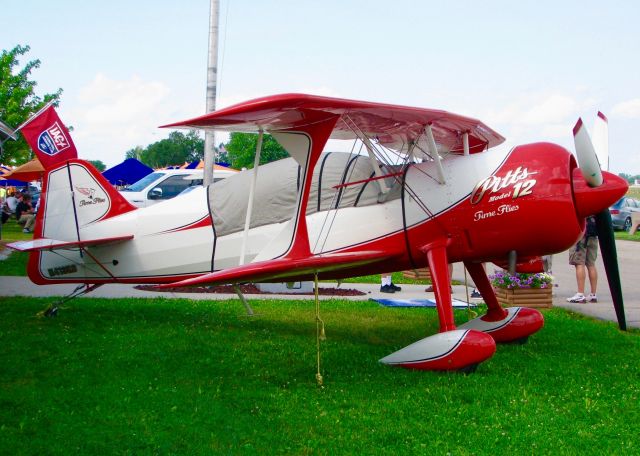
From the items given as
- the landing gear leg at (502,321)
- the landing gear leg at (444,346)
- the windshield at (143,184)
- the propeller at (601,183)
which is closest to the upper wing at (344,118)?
the propeller at (601,183)

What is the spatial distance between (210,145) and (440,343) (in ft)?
30.4

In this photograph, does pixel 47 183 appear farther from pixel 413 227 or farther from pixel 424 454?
pixel 424 454

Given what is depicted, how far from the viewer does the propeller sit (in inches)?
267

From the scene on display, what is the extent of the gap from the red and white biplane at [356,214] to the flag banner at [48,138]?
0.51 ft

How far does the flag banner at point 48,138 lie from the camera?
9133 millimetres

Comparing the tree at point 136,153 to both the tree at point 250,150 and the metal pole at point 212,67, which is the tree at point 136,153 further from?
the metal pole at point 212,67

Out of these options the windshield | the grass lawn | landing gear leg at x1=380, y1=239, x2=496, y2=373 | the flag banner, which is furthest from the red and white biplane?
the windshield

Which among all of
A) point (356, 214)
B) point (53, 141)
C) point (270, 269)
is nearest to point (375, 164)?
point (356, 214)

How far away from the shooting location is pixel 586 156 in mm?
6785

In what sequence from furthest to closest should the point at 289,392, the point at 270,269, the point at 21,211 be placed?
the point at 21,211, the point at 270,269, the point at 289,392

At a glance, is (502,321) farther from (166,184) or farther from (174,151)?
(174,151)

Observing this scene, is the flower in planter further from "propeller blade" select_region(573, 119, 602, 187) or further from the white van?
the white van

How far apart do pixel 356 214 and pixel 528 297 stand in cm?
468

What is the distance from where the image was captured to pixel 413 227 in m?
7.64
